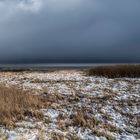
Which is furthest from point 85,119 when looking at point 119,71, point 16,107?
point 119,71

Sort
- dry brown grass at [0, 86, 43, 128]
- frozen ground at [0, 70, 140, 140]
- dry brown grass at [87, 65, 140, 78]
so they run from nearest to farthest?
frozen ground at [0, 70, 140, 140] < dry brown grass at [0, 86, 43, 128] < dry brown grass at [87, 65, 140, 78]

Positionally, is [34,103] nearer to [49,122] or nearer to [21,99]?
[21,99]

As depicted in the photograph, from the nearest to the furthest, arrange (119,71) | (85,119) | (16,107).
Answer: (85,119)
(16,107)
(119,71)

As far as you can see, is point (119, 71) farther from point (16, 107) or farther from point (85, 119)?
point (16, 107)

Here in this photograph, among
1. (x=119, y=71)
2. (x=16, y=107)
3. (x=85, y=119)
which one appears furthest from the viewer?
(x=119, y=71)

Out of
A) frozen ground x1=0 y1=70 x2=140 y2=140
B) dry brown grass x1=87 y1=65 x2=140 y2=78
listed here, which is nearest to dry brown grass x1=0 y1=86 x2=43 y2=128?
frozen ground x1=0 y1=70 x2=140 y2=140

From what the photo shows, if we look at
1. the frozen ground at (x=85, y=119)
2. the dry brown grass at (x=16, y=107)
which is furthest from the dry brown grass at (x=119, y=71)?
the dry brown grass at (x=16, y=107)

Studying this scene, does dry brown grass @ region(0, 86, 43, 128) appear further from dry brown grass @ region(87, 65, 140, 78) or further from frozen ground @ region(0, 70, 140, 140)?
dry brown grass @ region(87, 65, 140, 78)

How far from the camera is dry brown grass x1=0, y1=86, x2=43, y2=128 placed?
29.3 ft

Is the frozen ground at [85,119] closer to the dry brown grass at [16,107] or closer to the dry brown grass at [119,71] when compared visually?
the dry brown grass at [16,107]

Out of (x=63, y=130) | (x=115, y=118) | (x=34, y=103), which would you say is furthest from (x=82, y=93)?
(x=63, y=130)

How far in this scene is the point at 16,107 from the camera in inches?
386

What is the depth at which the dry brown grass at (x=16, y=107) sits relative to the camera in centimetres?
892

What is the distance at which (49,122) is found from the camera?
8.88 metres
